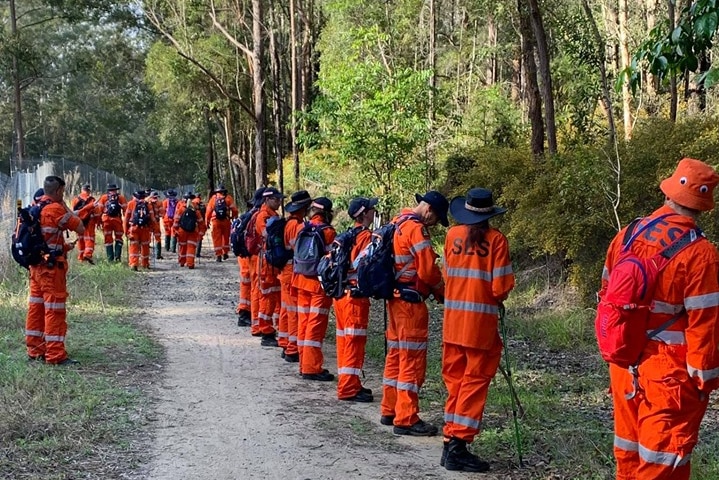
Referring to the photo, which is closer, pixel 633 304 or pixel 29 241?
pixel 633 304

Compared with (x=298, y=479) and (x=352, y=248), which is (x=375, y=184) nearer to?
(x=352, y=248)

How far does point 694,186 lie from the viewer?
4.16m

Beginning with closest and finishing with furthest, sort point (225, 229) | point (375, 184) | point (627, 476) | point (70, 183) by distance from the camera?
point (627, 476) → point (375, 184) → point (225, 229) → point (70, 183)

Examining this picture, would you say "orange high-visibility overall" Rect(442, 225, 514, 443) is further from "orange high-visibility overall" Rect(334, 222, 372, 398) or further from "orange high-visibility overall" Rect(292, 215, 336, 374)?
"orange high-visibility overall" Rect(292, 215, 336, 374)

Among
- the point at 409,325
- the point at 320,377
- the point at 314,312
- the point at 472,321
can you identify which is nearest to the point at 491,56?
the point at 314,312

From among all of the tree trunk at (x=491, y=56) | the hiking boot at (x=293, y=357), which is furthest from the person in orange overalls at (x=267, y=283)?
the tree trunk at (x=491, y=56)

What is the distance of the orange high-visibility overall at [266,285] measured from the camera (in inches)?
422

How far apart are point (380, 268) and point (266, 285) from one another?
4265mm

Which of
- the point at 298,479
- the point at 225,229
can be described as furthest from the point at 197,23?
the point at 298,479

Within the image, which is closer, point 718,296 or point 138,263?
point 718,296

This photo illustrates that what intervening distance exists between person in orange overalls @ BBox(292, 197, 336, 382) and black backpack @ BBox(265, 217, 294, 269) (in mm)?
609

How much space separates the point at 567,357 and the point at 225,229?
12.6 meters

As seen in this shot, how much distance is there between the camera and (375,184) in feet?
53.9

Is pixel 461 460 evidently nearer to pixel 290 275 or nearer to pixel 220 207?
pixel 290 275
